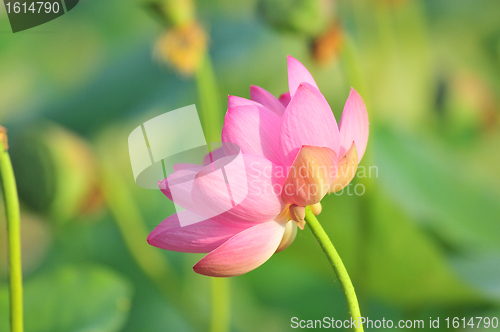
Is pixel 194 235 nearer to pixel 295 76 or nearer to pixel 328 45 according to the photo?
pixel 295 76

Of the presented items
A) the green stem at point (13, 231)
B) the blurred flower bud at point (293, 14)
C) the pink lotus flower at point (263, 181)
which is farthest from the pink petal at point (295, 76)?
the blurred flower bud at point (293, 14)

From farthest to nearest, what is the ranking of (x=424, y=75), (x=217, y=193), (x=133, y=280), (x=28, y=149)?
(x=424, y=75), (x=133, y=280), (x=28, y=149), (x=217, y=193)

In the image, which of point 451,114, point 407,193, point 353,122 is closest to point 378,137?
point 407,193

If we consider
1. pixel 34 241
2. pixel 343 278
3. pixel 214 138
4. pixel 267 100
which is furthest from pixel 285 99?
pixel 34 241

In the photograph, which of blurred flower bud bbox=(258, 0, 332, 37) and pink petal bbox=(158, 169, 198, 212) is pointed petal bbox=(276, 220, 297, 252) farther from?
blurred flower bud bbox=(258, 0, 332, 37)

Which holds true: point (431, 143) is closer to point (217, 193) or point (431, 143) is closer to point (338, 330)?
point (338, 330)

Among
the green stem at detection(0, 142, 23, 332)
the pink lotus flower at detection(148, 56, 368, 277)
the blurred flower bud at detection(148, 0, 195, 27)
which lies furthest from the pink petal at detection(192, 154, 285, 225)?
the blurred flower bud at detection(148, 0, 195, 27)
